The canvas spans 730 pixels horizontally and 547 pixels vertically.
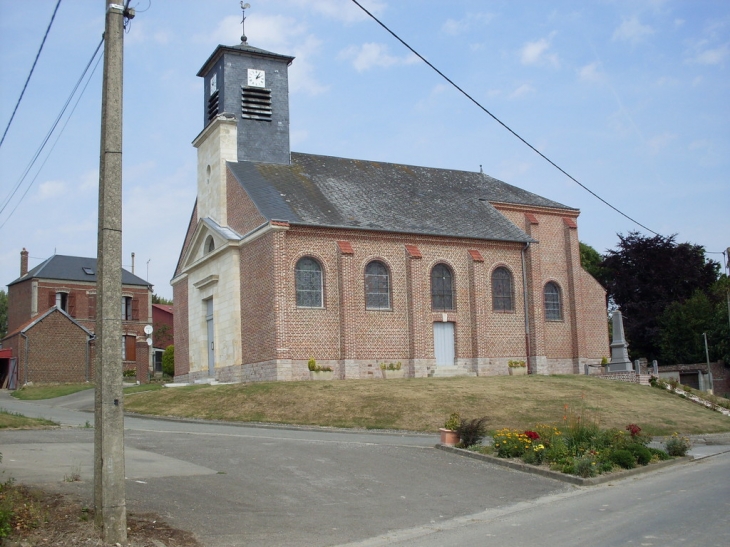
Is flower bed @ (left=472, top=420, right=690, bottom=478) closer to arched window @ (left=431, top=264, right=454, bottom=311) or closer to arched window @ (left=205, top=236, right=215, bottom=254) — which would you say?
arched window @ (left=431, top=264, right=454, bottom=311)

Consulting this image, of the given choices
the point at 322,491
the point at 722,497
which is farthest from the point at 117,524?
the point at 722,497

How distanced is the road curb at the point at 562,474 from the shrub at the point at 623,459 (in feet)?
0.41

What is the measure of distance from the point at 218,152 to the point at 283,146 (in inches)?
106

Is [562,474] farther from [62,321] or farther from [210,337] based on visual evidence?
[62,321]

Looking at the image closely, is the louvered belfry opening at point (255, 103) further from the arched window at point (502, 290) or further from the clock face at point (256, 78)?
the arched window at point (502, 290)

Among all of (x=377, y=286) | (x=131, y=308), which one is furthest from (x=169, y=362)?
(x=377, y=286)

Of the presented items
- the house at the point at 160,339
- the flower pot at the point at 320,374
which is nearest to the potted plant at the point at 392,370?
the flower pot at the point at 320,374

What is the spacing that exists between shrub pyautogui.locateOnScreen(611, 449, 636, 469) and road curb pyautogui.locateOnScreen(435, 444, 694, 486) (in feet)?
0.41

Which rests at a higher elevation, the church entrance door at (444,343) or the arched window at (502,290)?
the arched window at (502,290)

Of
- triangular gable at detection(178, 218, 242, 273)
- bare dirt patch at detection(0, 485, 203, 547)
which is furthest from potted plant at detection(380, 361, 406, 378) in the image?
bare dirt patch at detection(0, 485, 203, 547)

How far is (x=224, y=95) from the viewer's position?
3138cm

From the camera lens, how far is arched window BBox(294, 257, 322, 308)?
92.1ft

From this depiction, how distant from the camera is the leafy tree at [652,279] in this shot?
4912cm

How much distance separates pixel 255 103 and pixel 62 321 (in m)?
19.9
